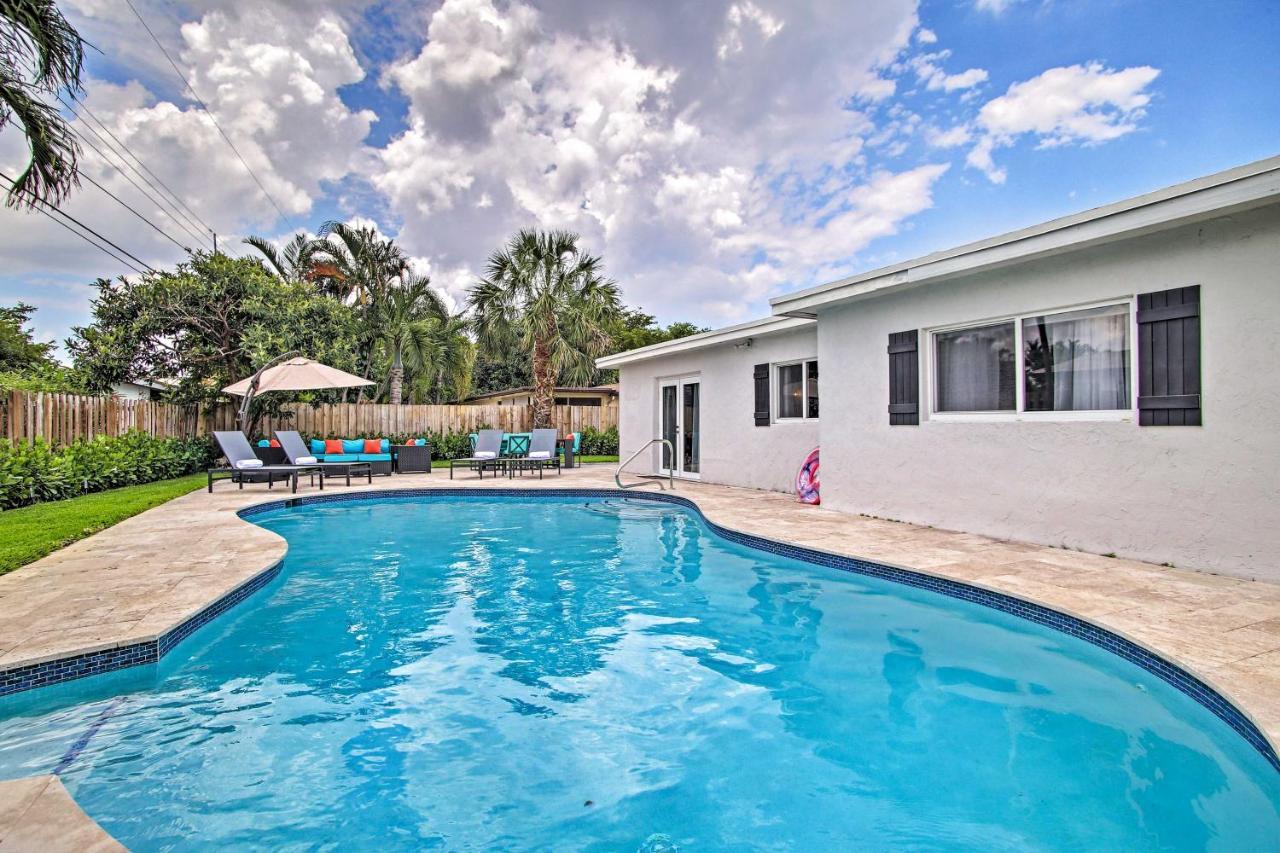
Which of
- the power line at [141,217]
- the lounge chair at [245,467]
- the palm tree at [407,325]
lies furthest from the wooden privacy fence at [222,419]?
the power line at [141,217]

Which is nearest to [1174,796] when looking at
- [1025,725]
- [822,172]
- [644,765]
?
[1025,725]

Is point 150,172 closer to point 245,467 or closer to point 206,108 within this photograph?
point 206,108

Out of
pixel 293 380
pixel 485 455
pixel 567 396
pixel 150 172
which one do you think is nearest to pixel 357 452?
pixel 293 380

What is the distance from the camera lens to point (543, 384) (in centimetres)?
1855

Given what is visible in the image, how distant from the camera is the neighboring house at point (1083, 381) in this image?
4809 millimetres

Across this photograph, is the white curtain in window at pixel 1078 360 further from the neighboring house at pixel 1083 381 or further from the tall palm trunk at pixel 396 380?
the tall palm trunk at pixel 396 380

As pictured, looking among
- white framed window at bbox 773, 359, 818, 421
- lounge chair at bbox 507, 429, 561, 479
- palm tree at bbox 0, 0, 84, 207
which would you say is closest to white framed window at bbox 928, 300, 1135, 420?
white framed window at bbox 773, 359, 818, 421

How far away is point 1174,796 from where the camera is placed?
101 inches

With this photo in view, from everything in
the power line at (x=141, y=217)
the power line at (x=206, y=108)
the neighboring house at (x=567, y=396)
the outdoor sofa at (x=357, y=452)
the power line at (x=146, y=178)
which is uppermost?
the power line at (x=206, y=108)

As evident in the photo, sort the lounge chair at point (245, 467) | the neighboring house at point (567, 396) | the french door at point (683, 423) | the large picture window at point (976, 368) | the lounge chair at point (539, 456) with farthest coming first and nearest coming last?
1. the neighboring house at point (567, 396)
2. the lounge chair at point (539, 456)
3. the french door at point (683, 423)
4. the lounge chair at point (245, 467)
5. the large picture window at point (976, 368)

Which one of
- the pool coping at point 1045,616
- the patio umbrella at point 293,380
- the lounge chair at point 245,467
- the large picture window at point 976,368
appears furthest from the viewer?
the patio umbrella at point 293,380

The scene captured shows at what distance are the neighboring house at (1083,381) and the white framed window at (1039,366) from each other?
0.02 meters

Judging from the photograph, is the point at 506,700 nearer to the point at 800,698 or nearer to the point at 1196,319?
the point at 800,698

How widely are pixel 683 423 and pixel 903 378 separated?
6228 millimetres
